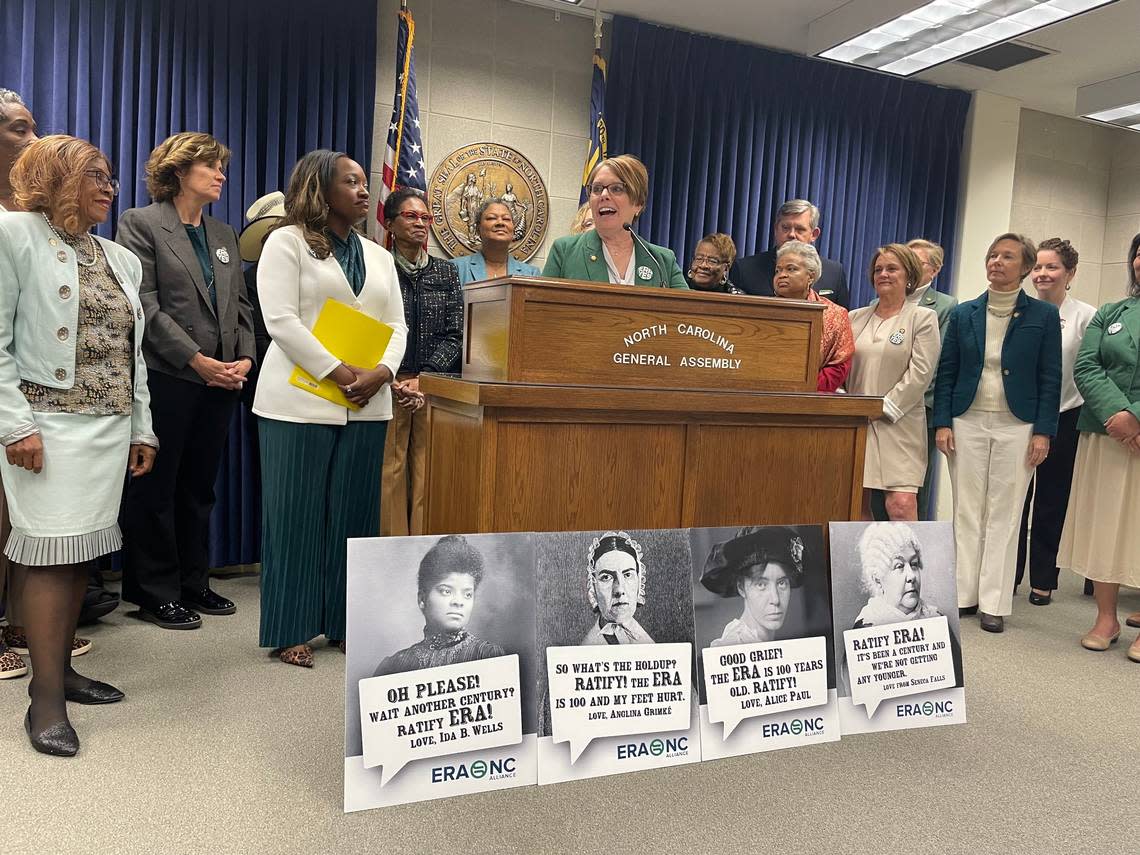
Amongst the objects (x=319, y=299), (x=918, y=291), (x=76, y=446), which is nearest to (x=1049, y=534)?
(x=918, y=291)

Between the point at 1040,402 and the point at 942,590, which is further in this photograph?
the point at 1040,402

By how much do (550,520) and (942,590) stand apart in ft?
3.50

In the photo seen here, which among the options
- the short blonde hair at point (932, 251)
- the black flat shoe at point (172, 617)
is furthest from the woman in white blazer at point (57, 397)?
the short blonde hair at point (932, 251)

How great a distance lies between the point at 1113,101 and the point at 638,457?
493 cm

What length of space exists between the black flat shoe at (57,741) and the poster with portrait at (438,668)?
0.85m

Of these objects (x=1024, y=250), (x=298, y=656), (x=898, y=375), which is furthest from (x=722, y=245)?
(x=298, y=656)

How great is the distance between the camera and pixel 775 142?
5227mm

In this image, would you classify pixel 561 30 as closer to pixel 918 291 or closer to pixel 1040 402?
pixel 918 291

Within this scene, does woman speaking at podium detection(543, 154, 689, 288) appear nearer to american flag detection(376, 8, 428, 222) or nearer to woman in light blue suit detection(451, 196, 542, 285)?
woman in light blue suit detection(451, 196, 542, 285)

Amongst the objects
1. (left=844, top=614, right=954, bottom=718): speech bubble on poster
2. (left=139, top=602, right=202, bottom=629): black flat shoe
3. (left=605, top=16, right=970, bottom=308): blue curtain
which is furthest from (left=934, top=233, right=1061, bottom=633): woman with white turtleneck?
(left=139, top=602, right=202, bottom=629): black flat shoe

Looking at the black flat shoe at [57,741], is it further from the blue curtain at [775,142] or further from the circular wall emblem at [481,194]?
the blue curtain at [775,142]

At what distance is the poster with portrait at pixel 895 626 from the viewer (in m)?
2.18

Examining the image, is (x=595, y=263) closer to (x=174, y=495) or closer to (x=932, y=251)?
(x=174, y=495)

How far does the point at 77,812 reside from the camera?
1830mm
